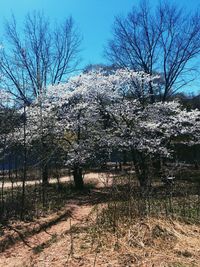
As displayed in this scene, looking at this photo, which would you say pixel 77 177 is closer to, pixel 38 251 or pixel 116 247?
pixel 38 251

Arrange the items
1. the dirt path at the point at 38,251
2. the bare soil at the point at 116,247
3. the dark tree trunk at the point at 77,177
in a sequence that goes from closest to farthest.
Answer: the bare soil at the point at 116,247, the dirt path at the point at 38,251, the dark tree trunk at the point at 77,177

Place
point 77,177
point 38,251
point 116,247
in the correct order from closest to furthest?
point 116,247 < point 38,251 < point 77,177

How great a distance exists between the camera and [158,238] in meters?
5.97

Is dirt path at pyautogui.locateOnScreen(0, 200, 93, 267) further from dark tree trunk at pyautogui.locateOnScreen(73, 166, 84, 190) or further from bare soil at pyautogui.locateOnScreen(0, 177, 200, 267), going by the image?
dark tree trunk at pyautogui.locateOnScreen(73, 166, 84, 190)

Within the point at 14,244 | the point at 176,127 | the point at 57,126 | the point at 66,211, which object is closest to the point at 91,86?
the point at 57,126

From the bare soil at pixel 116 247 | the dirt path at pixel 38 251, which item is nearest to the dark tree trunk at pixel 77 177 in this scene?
the dirt path at pixel 38 251

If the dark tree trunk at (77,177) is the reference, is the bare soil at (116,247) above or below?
below

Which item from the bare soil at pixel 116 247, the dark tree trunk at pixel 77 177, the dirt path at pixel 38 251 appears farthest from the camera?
the dark tree trunk at pixel 77 177

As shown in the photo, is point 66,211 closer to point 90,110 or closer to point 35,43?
point 90,110

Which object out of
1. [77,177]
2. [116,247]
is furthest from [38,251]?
[77,177]

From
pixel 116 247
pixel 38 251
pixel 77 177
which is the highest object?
Result: pixel 77 177

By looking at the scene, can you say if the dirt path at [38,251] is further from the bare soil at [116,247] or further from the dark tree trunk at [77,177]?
the dark tree trunk at [77,177]

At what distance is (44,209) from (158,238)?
5.44 meters

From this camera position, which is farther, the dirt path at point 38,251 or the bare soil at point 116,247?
the dirt path at point 38,251
